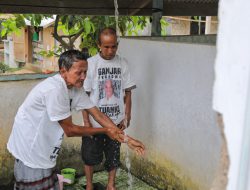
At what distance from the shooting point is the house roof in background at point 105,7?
12.5 ft

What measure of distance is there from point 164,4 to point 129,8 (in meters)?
0.48

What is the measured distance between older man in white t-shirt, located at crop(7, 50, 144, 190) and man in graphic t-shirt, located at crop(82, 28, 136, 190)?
1.95 feet

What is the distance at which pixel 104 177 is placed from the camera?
4.41m

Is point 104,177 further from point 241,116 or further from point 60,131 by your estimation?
point 241,116

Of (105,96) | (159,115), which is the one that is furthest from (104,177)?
(105,96)

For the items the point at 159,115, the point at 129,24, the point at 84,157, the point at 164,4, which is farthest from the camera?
the point at 129,24

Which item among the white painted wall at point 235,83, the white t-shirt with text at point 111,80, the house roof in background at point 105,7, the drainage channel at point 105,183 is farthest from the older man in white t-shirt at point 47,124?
the white painted wall at point 235,83

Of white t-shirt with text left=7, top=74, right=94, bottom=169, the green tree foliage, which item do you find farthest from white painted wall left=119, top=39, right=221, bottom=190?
white t-shirt with text left=7, top=74, right=94, bottom=169

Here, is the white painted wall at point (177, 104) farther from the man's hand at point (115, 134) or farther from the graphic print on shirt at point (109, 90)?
the man's hand at point (115, 134)

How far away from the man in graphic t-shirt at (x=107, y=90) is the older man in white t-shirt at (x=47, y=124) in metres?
0.59

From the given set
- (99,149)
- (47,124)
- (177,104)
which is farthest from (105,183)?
(47,124)

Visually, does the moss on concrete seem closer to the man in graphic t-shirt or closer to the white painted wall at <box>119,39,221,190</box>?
the white painted wall at <box>119,39,221,190</box>

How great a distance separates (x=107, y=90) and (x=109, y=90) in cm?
2

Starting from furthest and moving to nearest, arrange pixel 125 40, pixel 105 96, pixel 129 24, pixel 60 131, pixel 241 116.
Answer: pixel 129 24
pixel 125 40
pixel 105 96
pixel 60 131
pixel 241 116
